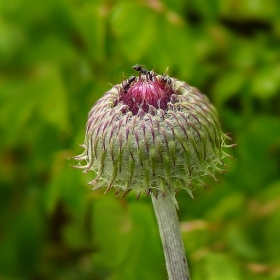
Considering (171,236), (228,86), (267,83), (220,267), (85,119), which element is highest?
(228,86)

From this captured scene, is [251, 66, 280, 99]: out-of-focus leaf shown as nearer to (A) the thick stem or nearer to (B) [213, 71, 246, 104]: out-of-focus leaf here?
(B) [213, 71, 246, 104]: out-of-focus leaf

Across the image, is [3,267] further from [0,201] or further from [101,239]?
[101,239]

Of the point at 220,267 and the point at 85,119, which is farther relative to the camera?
the point at 85,119

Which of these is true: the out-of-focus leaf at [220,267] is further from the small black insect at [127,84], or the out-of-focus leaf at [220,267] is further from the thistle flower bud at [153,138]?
the small black insect at [127,84]

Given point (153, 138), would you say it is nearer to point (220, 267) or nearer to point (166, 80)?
point (166, 80)

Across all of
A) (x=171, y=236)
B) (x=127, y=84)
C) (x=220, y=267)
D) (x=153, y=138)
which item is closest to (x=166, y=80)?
(x=127, y=84)

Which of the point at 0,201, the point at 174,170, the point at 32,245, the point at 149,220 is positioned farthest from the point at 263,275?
the point at 0,201

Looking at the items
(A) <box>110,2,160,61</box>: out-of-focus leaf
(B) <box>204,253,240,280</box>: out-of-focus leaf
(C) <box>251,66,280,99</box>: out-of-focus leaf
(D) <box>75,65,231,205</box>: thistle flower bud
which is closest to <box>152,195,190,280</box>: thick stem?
(D) <box>75,65,231,205</box>: thistle flower bud
